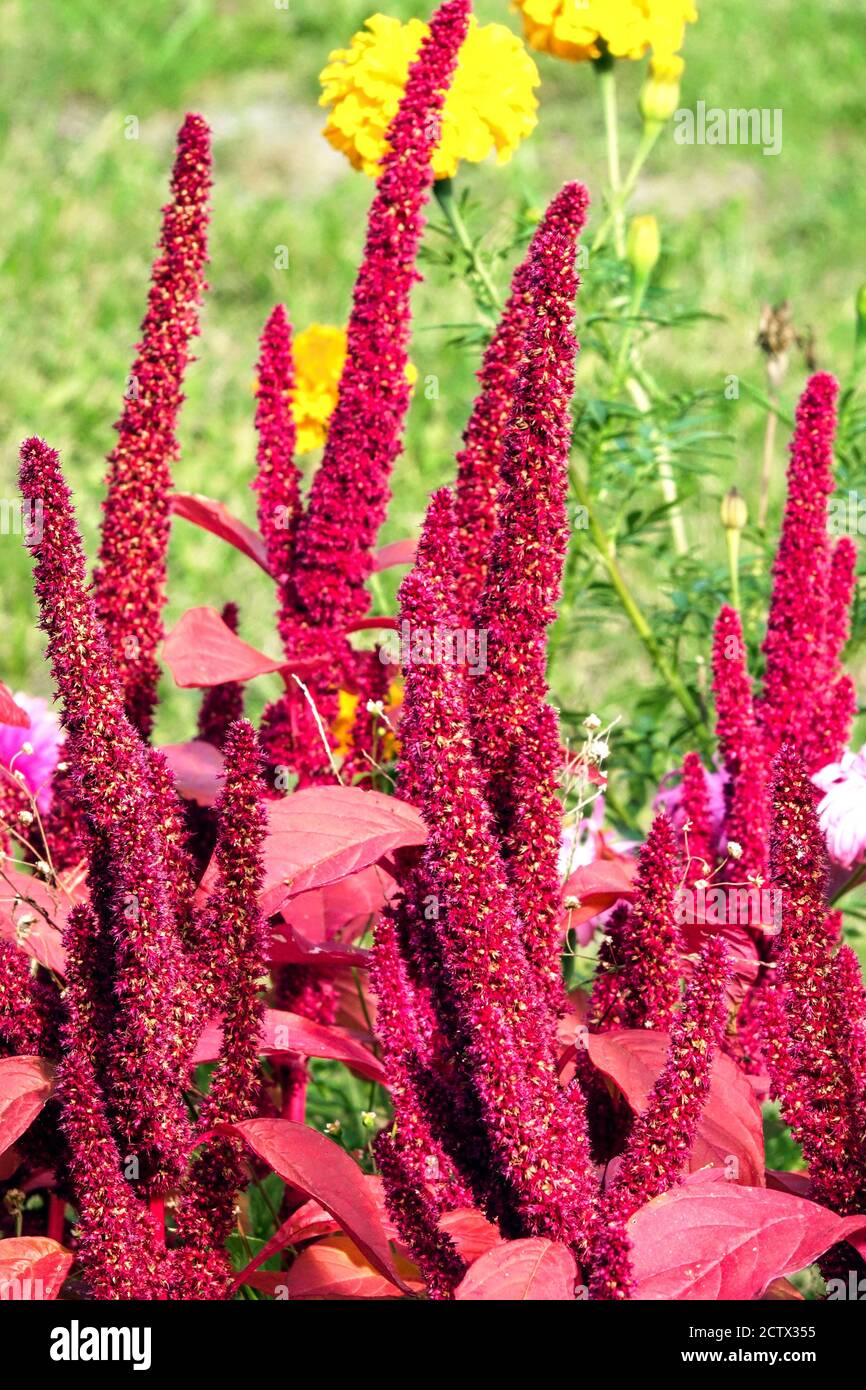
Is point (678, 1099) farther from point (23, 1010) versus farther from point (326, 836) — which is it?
point (23, 1010)

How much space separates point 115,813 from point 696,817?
70 centimetres

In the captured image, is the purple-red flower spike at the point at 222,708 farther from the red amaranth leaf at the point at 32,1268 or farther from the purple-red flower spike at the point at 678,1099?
the purple-red flower spike at the point at 678,1099

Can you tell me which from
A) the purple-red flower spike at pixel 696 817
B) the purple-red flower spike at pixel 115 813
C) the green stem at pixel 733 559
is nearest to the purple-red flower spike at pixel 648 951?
the purple-red flower spike at pixel 696 817

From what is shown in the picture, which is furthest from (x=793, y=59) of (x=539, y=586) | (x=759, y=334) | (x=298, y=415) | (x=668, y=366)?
Answer: (x=539, y=586)

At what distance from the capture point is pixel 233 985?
1.23 meters

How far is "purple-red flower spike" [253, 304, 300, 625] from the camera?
1792mm

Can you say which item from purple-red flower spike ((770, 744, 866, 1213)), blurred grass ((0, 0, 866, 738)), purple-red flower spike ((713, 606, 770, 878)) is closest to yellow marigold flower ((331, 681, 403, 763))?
purple-red flower spike ((713, 606, 770, 878))

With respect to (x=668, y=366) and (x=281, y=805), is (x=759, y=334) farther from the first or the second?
(x=668, y=366)

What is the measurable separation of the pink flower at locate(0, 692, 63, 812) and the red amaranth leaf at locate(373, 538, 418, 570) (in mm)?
371

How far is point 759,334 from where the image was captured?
2582 mm

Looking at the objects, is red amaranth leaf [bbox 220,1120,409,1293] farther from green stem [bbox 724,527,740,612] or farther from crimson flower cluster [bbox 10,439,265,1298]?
green stem [bbox 724,527,740,612]

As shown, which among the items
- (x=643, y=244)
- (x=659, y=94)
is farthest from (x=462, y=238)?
(x=659, y=94)

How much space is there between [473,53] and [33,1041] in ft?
4.29

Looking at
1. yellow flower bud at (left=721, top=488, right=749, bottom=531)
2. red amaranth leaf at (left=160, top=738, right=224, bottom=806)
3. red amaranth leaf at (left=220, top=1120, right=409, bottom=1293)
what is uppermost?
yellow flower bud at (left=721, top=488, right=749, bottom=531)
